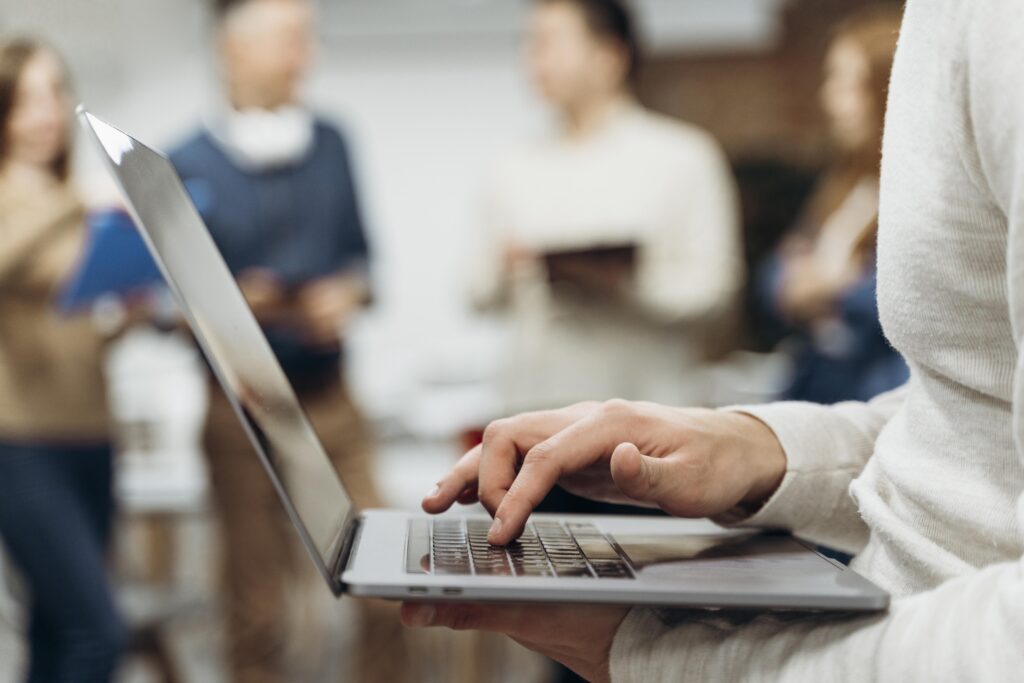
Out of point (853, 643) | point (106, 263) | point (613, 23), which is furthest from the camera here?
point (613, 23)

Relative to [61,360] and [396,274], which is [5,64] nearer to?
[61,360]

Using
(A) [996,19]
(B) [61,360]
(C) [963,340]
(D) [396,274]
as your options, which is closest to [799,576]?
(C) [963,340]

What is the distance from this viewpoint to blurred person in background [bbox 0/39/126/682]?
2.09 metres

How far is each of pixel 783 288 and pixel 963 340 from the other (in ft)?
6.42

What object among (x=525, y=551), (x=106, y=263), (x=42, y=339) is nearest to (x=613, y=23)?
(x=106, y=263)

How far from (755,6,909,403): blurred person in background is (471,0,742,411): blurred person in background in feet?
0.55

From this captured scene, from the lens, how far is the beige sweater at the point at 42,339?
2148mm

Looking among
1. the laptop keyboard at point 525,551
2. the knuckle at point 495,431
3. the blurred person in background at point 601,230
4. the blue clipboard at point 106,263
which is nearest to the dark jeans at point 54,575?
the blue clipboard at point 106,263

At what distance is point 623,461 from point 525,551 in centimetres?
9

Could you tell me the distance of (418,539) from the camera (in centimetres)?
72

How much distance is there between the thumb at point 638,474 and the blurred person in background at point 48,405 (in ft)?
5.55

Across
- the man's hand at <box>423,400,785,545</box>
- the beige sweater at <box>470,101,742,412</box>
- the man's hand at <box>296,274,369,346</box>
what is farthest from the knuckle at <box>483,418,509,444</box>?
the man's hand at <box>296,274,369,346</box>

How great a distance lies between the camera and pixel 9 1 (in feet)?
14.1

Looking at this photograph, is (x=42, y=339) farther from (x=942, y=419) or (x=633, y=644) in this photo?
(x=942, y=419)
